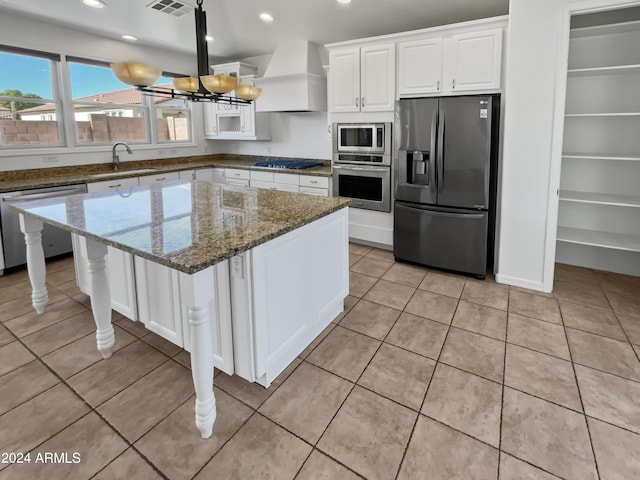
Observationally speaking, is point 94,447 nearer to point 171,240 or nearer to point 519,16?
point 171,240

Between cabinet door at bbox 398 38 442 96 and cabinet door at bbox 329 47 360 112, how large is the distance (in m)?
0.49

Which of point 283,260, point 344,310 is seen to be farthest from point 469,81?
point 283,260

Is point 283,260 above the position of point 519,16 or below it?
below

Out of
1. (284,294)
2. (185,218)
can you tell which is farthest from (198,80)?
(284,294)

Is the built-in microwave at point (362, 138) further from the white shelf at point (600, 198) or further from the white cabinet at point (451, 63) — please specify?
the white shelf at point (600, 198)

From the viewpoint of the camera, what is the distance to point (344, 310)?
2879 mm

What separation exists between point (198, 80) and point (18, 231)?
8.16 feet

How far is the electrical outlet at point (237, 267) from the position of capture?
174 centimetres

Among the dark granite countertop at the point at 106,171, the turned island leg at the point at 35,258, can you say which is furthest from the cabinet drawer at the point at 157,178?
the turned island leg at the point at 35,258

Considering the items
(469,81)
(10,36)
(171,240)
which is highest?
(10,36)

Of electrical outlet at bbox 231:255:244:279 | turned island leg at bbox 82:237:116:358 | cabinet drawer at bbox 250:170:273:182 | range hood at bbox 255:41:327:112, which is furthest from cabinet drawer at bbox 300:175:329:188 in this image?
electrical outlet at bbox 231:255:244:279

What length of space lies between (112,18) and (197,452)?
14.4 ft

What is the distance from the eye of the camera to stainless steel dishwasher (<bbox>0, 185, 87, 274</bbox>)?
349 centimetres

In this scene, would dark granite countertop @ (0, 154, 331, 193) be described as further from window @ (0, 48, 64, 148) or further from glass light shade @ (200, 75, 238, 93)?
glass light shade @ (200, 75, 238, 93)
